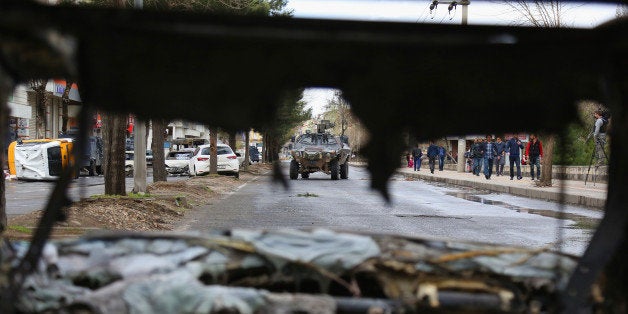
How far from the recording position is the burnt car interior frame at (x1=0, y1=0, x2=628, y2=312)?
146cm

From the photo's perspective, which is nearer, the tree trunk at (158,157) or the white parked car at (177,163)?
the tree trunk at (158,157)

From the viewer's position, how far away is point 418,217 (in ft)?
36.4

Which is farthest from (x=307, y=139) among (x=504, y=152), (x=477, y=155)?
(x=504, y=152)

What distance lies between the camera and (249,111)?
5.45 ft

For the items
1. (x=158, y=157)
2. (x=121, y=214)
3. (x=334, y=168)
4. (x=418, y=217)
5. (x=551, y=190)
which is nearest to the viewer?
(x=121, y=214)

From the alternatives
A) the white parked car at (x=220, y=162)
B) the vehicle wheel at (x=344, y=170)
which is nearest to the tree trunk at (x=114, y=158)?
the vehicle wheel at (x=344, y=170)

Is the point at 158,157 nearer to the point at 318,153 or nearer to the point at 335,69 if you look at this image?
the point at 318,153

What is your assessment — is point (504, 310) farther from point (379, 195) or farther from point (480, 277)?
point (379, 195)

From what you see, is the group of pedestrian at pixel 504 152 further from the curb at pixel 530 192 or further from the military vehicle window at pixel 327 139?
the military vehicle window at pixel 327 139

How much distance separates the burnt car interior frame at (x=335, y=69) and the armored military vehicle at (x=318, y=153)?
829 inches

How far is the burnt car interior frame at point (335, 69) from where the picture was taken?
1.46m

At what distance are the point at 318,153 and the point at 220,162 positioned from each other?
608 centimetres

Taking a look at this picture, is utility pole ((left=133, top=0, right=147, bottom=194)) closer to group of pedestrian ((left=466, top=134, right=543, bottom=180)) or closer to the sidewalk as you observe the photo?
Answer: the sidewalk

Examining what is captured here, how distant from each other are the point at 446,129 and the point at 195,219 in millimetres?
9090
